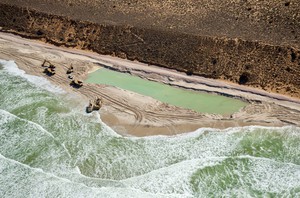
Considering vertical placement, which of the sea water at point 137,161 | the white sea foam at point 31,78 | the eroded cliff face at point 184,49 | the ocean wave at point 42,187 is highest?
A: the eroded cliff face at point 184,49

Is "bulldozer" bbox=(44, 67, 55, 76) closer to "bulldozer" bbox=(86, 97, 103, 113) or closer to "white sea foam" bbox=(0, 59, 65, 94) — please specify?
"white sea foam" bbox=(0, 59, 65, 94)

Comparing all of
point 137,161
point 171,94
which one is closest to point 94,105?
point 171,94

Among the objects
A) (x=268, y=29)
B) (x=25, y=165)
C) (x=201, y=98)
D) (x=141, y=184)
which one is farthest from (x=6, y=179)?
(x=268, y=29)

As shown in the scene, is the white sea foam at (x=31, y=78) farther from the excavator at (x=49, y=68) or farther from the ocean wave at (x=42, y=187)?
the ocean wave at (x=42, y=187)

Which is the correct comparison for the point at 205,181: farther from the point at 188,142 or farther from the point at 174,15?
the point at 174,15

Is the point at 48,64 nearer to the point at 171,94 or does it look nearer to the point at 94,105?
the point at 94,105

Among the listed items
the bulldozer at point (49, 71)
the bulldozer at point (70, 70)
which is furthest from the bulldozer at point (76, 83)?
the bulldozer at point (49, 71)
